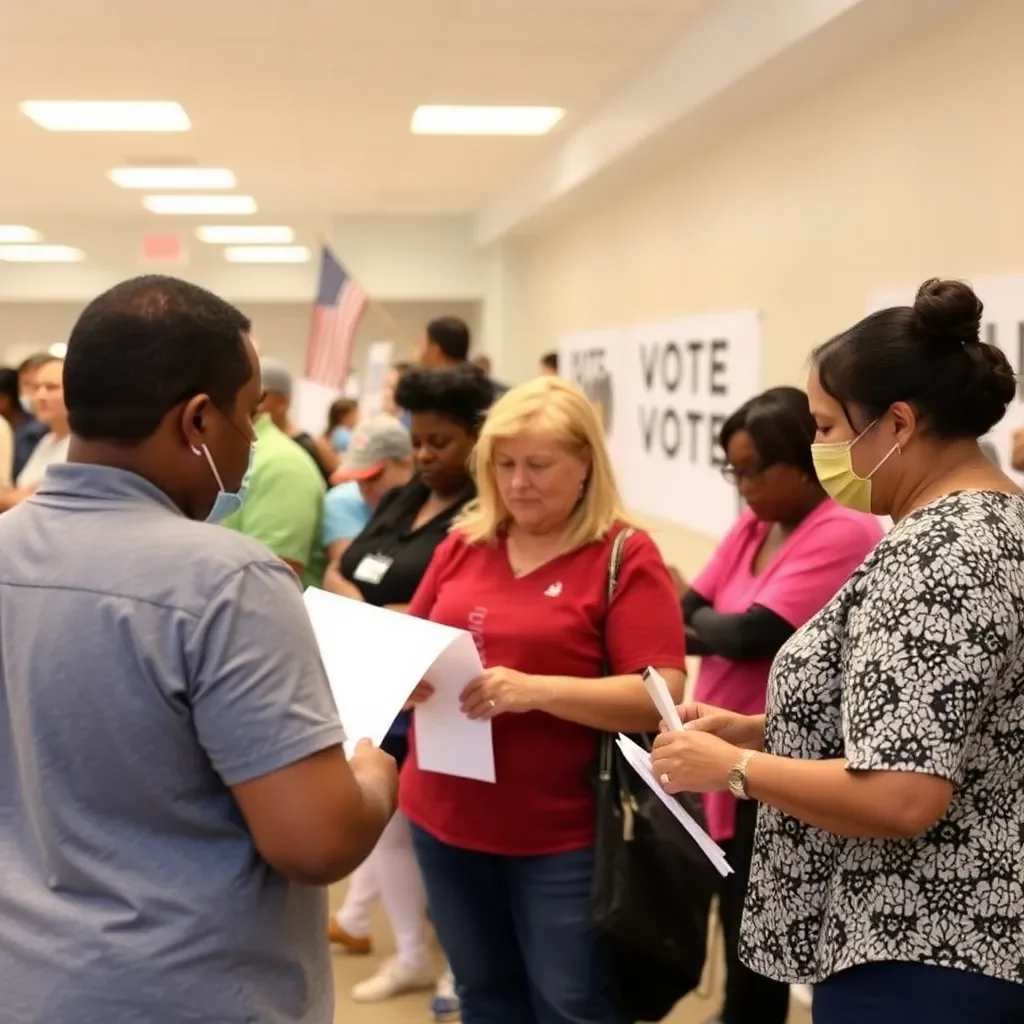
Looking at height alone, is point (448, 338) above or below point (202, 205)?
below

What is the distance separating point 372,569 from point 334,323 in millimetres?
4050

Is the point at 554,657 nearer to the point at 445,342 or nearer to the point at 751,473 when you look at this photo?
the point at 751,473

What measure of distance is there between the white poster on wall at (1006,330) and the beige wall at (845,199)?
0.10 metres

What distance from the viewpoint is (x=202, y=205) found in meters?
9.61

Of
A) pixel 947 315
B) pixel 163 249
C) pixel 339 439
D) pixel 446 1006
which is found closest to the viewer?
pixel 947 315

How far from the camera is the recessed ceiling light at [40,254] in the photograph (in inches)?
468

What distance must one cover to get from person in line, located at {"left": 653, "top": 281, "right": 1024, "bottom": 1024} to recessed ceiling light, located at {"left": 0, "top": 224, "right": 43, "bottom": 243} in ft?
35.1

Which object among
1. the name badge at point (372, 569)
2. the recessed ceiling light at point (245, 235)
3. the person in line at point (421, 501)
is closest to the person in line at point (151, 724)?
the person in line at point (421, 501)

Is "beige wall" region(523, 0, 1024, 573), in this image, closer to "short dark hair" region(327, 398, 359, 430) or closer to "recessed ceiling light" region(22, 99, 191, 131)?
"recessed ceiling light" region(22, 99, 191, 131)

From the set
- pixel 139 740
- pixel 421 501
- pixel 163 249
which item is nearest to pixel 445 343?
pixel 421 501

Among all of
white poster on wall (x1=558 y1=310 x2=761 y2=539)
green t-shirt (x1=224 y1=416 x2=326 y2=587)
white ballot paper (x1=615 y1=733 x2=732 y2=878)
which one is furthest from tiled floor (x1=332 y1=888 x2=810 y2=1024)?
white poster on wall (x1=558 y1=310 x2=761 y2=539)

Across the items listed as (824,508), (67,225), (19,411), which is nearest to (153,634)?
(824,508)

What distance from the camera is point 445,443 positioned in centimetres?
260

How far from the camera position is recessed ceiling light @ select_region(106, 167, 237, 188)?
7.84 meters
